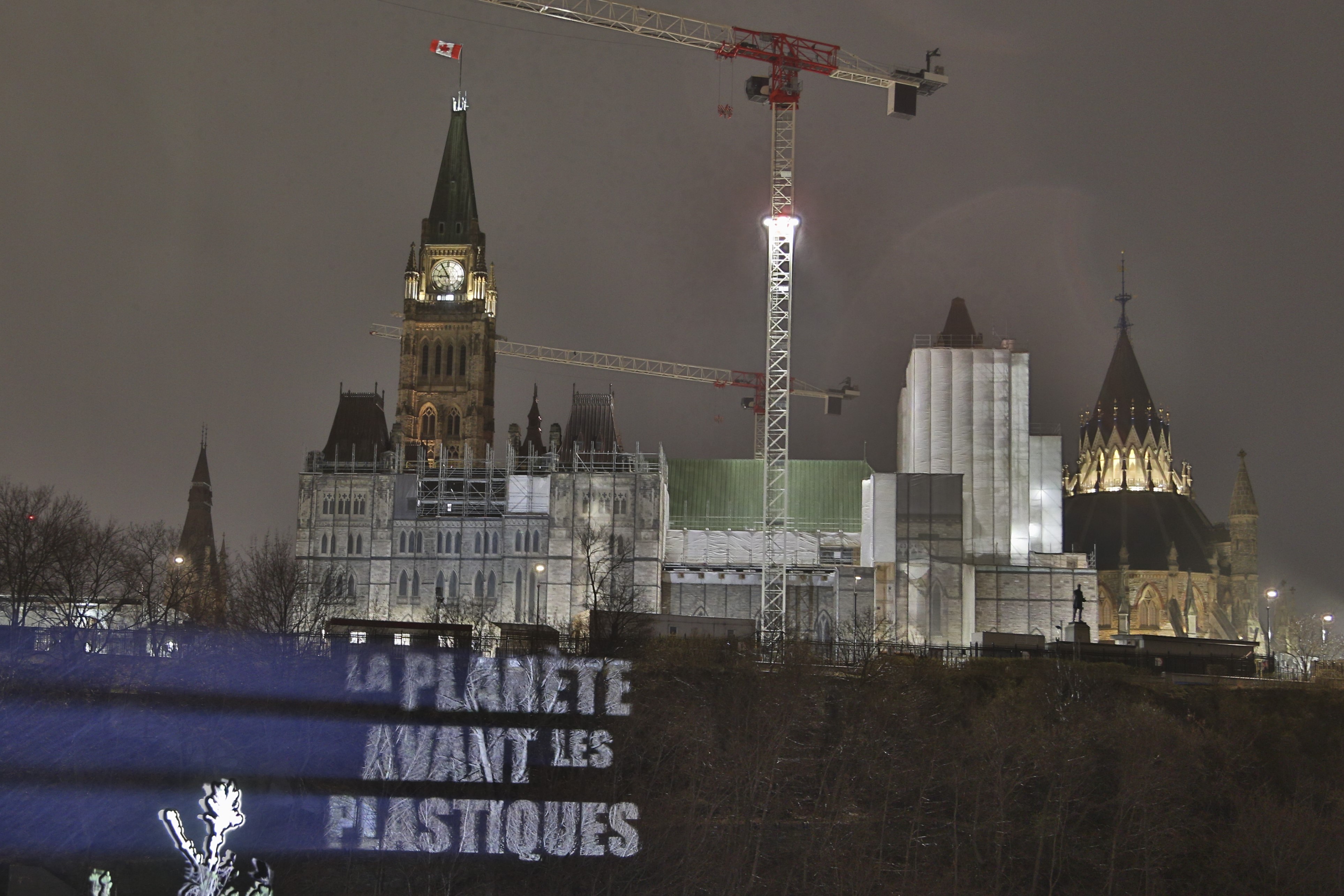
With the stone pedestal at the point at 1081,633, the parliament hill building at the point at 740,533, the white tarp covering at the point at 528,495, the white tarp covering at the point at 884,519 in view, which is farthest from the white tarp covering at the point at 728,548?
the stone pedestal at the point at 1081,633

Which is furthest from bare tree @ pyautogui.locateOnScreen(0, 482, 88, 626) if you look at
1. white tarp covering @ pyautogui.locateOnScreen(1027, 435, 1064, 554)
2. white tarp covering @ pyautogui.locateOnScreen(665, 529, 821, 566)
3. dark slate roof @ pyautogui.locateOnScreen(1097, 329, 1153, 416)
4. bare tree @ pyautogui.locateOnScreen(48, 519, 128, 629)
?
dark slate roof @ pyautogui.locateOnScreen(1097, 329, 1153, 416)

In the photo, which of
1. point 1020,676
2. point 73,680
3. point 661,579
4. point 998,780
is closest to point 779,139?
point 661,579

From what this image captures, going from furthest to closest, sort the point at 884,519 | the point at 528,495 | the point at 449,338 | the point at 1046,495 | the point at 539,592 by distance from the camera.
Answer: the point at 449,338 → the point at 1046,495 → the point at 528,495 → the point at 539,592 → the point at 884,519

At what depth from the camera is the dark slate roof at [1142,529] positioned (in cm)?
13200

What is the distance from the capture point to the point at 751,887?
204 feet

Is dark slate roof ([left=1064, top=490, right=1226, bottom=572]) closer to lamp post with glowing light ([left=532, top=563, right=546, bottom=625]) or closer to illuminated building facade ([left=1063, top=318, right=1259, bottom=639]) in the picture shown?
illuminated building facade ([left=1063, top=318, right=1259, bottom=639])

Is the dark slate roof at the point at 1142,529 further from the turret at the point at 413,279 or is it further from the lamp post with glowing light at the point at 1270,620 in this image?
the turret at the point at 413,279

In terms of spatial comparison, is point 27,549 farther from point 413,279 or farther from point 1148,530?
point 1148,530

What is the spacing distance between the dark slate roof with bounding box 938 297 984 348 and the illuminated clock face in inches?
1633

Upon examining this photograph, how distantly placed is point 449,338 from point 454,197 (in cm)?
1521

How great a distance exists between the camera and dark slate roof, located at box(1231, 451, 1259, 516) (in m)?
138

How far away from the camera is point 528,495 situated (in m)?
109

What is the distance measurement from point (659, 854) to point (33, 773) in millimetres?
24275

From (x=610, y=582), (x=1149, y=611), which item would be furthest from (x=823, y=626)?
(x=1149, y=611)
